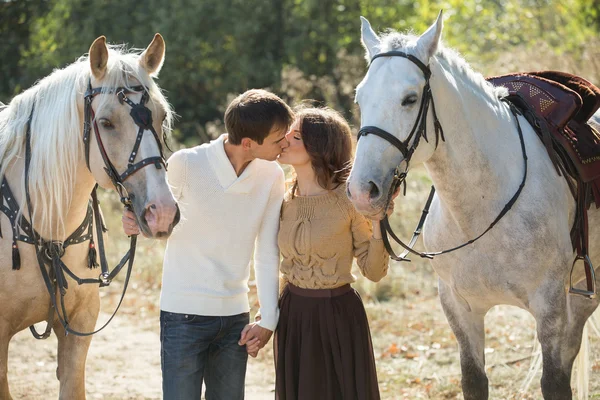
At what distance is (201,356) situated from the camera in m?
3.04

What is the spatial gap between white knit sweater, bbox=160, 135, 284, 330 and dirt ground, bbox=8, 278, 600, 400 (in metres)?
2.14

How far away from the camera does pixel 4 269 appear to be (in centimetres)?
310

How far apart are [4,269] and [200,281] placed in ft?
2.85

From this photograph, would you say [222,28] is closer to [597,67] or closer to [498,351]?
[597,67]

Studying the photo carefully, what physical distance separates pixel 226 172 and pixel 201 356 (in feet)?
2.60

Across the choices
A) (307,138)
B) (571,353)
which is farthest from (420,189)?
(307,138)

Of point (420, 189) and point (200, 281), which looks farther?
point (420, 189)

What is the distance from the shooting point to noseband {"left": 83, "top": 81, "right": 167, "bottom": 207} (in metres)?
2.78

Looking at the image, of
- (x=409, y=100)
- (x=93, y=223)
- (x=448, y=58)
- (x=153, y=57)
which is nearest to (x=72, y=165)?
(x=93, y=223)

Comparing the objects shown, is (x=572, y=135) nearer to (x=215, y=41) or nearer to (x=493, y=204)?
(x=493, y=204)

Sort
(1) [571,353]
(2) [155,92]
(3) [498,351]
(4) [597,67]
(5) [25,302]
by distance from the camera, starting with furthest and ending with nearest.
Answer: (4) [597,67] → (3) [498,351] → (1) [571,353] → (5) [25,302] → (2) [155,92]

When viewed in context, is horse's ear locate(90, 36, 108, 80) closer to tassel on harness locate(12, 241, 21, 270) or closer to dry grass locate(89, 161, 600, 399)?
tassel on harness locate(12, 241, 21, 270)

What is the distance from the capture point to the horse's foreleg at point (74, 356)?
3.28 m

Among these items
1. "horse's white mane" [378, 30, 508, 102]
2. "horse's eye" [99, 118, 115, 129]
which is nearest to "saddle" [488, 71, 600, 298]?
"horse's white mane" [378, 30, 508, 102]
